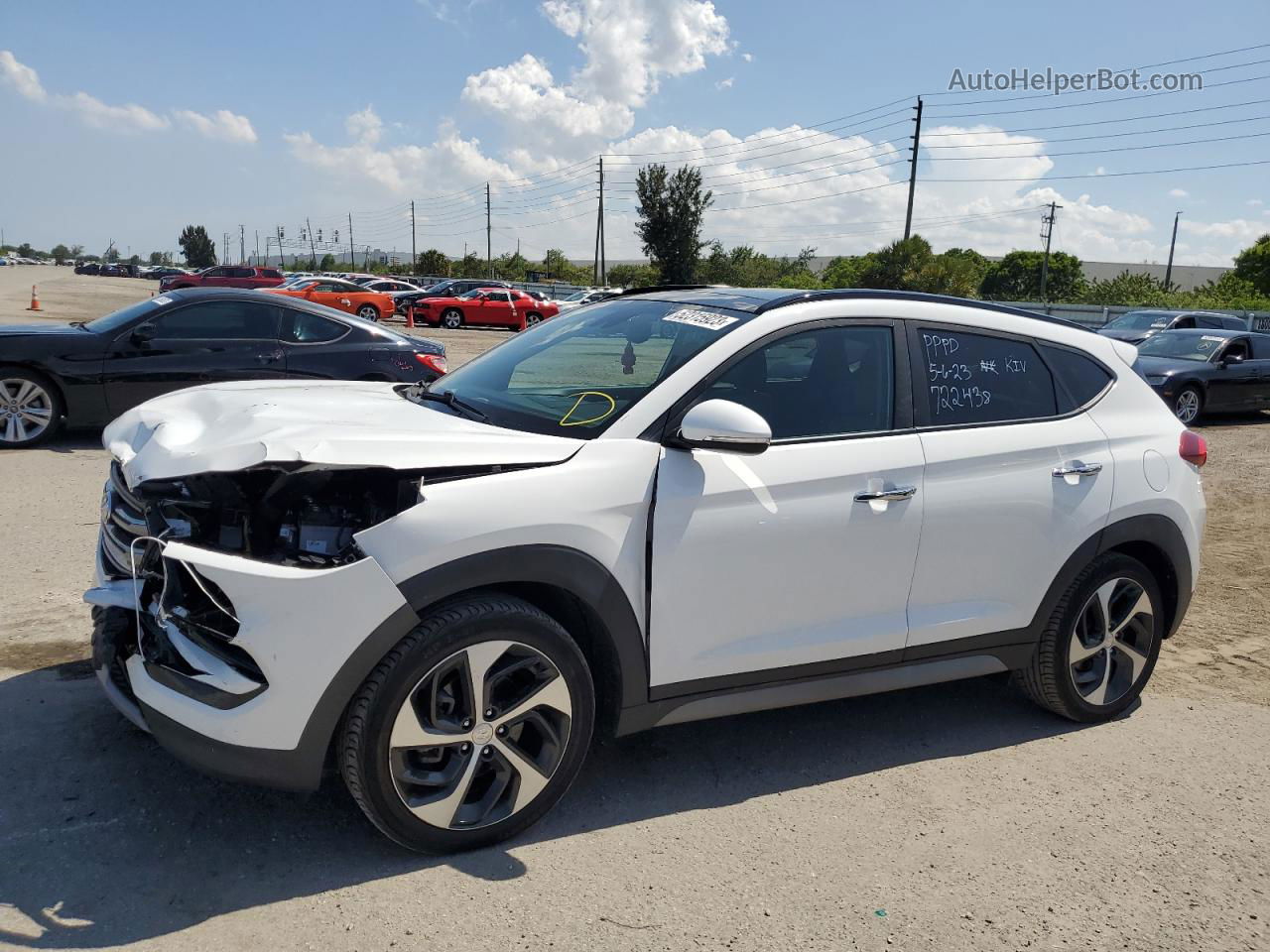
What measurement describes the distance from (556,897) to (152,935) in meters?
1.06

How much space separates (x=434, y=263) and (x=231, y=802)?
85.0 meters

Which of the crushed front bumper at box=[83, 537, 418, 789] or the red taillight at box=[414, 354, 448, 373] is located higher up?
the red taillight at box=[414, 354, 448, 373]

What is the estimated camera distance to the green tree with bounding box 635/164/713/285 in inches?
2355

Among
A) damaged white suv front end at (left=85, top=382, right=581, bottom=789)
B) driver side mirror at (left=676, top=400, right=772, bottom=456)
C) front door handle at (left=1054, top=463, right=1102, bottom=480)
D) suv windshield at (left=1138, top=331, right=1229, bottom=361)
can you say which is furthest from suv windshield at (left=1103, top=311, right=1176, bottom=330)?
damaged white suv front end at (left=85, top=382, right=581, bottom=789)

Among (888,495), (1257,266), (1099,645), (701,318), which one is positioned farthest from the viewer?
(1257,266)

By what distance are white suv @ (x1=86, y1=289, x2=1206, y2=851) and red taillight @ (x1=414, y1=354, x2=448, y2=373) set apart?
5891 millimetres

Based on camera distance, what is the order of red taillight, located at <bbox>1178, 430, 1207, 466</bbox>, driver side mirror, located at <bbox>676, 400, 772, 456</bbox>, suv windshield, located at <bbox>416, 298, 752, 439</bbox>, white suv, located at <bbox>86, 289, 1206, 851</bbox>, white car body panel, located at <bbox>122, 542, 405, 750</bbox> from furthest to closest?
red taillight, located at <bbox>1178, 430, 1207, 466</bbox>
suv windshield, located at <bbox>416, 298, 752, 439</bbox>
driver side mirror, located at <bbox>676, 400, 772, 456</bbox>
white suv, located at <bbox>86, 289, 1206, 851</bbox>
white car body panel, located at <bbox>122, 542, 405, 750</bbox>

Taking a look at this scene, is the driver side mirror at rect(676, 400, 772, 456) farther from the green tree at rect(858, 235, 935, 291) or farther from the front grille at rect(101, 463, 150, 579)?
the green tree at rect(858, 235, 935, 291)

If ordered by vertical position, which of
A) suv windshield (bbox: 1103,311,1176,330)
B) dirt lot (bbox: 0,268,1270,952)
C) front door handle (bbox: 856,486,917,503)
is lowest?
dirt lot (bbox: 0,268,1270,952)

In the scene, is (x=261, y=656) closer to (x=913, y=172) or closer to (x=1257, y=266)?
(x=913, y=172)

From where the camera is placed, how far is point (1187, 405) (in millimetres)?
15219

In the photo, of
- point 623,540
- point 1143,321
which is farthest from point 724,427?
point 1143,321

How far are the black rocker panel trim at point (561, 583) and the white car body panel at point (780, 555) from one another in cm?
9

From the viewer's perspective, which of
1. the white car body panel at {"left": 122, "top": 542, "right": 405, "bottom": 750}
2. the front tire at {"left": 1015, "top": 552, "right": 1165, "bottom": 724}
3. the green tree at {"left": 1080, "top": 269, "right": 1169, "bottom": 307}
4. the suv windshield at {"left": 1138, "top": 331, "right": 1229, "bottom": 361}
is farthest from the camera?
the green tree at {"left": 1080, "top": 269, "right": 1169, "bottom": 307}
